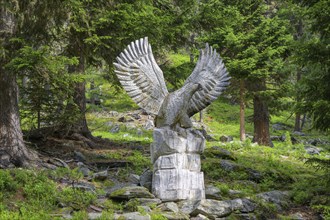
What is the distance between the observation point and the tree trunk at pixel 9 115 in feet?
31.6

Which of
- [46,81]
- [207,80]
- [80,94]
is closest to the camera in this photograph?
[207,80]

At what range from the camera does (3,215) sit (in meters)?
6.57

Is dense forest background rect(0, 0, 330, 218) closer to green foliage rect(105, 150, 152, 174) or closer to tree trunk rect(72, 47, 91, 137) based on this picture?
tree trunk rect(72, 47, 91, 137)

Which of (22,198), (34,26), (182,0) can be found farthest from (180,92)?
(182,0)

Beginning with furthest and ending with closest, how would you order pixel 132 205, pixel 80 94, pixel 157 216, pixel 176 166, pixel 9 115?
1. pixel 80 94
2. pixel 9 115
3. pixel 176 166
4. pixel 132 205
5. pixel 157 216

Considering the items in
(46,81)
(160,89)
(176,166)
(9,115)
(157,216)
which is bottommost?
(157,216)

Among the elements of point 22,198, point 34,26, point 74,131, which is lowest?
point 22,198

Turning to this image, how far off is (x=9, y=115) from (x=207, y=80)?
15.7 feet

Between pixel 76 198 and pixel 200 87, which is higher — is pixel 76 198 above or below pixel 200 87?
below

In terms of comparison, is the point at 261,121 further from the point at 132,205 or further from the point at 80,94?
the point at 132,205

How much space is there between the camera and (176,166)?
8133mm

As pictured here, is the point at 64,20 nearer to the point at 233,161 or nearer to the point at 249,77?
the point at 233,161

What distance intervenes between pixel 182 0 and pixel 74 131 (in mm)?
6042

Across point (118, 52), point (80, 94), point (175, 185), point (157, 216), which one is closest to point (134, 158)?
point (80, 94)
